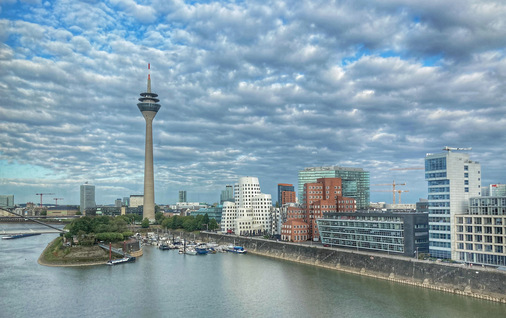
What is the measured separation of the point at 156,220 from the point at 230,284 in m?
92.9

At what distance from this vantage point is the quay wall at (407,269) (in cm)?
3909

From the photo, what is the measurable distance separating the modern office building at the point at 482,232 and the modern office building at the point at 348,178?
96236 millimetres

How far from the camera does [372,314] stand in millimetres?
35656

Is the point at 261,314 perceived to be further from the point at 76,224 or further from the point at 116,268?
the point at 76,224

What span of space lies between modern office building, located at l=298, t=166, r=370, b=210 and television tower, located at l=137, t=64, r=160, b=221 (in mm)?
56928

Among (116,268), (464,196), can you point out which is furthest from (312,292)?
(116,268)

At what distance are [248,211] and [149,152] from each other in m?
47.0

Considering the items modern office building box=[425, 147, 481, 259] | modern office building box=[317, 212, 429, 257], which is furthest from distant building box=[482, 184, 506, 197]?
modern office building box=[317, 212, 429, 257]

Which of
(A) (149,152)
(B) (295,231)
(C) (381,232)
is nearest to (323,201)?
(B) (295,231)

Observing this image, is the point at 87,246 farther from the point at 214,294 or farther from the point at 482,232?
the point at 482,232

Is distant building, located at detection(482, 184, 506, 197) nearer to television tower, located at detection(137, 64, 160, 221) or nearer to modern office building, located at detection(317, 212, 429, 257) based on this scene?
modern office building, located at detection(317, 212, 429, 257)

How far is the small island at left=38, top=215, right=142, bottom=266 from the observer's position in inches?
2499

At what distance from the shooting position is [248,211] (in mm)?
105875

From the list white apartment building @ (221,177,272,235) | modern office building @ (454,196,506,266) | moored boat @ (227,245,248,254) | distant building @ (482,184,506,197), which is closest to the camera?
modern office building @ (454,196,506,266)
